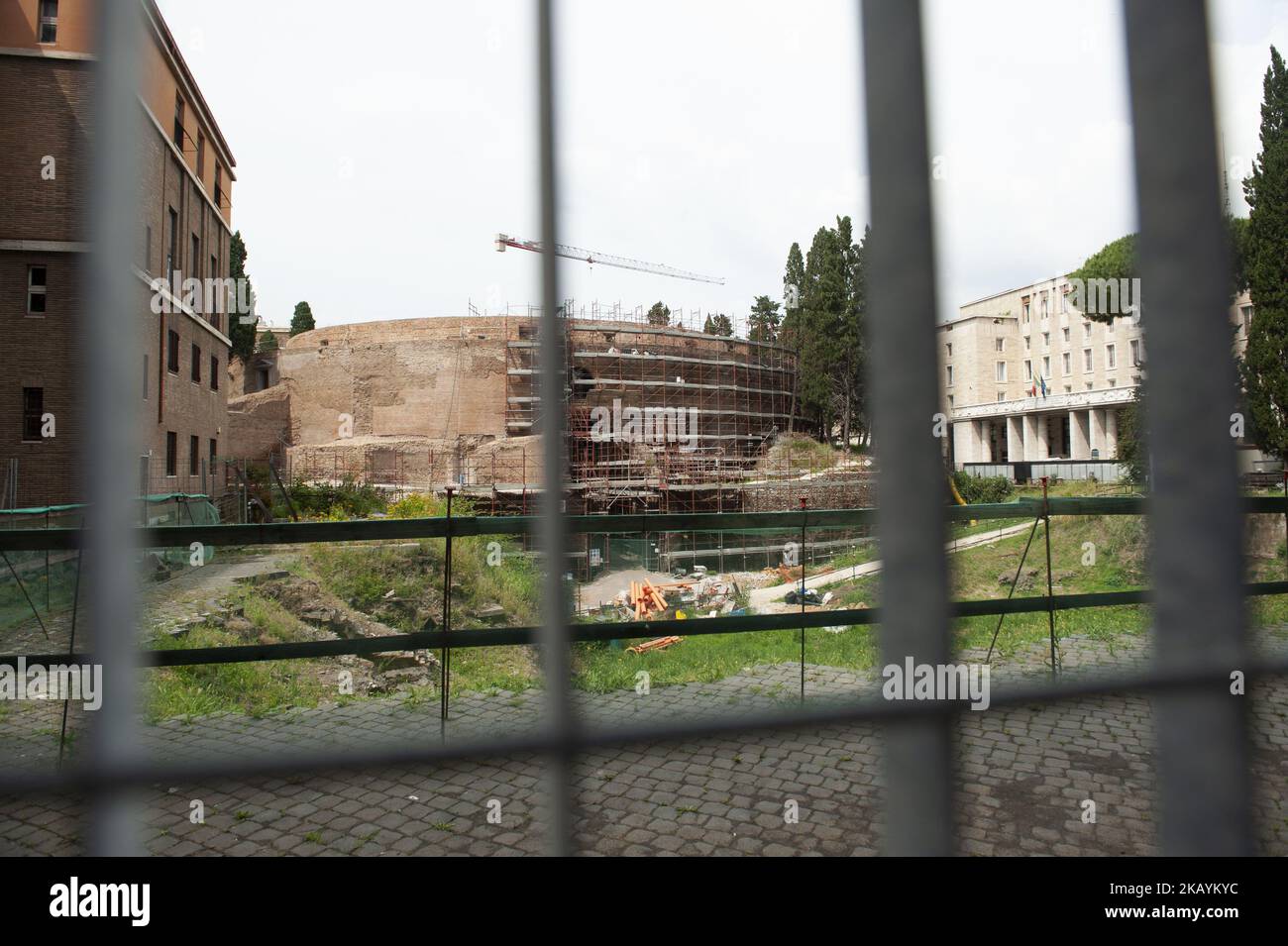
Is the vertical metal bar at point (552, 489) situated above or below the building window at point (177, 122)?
below

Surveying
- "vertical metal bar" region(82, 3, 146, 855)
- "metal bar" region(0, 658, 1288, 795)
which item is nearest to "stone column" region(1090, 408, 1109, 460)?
"metal bar" region(0, 658, 1288, 795)

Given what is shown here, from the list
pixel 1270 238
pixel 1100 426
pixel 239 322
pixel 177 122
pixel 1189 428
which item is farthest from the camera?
pixel 239 322

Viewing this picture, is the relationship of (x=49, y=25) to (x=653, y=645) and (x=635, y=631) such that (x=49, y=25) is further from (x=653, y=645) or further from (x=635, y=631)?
(x=653, y=645)

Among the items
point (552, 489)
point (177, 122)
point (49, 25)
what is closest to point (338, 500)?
point (177, 122)

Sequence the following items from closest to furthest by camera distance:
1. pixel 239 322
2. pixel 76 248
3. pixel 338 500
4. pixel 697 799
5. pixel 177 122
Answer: pixel 76 248 < pixel 697 799 < pixel 177 122 < pixel 338 500 < pixel 239 322

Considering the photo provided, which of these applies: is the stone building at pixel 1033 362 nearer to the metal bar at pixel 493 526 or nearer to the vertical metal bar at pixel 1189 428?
the vertical metal bar at pixel 1189 428

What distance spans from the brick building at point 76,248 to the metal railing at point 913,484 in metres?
0.04

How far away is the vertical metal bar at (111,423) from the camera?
65cm

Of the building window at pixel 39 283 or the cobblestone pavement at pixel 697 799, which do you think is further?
the cobblestone pavement at pixel 697 799

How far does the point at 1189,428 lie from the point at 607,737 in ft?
2.23

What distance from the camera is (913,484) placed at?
2.30ft


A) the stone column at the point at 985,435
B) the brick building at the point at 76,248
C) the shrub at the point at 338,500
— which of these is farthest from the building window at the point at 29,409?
the stone column at the point at 985,435
